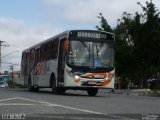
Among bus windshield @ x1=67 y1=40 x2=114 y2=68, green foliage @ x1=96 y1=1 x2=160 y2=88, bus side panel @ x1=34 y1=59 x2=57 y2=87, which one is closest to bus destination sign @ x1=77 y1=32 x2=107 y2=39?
bus windshield @ x1=67 y1=40 x2=114 y2=68

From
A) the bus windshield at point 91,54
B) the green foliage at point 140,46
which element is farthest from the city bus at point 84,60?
the green foliage at point 140,46

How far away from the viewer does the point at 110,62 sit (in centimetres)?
2800

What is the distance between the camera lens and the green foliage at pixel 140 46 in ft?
164

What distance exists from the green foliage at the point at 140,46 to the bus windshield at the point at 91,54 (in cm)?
2198

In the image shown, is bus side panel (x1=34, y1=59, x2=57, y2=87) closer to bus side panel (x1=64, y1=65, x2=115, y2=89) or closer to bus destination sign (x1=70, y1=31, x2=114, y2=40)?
bus side panel (x1=64, y1=65, x2=115, y2=89)

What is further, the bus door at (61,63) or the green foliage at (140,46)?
the green foliage at (140,46)

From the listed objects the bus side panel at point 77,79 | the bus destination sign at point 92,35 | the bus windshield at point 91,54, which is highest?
the bus destination sign at point 92,35

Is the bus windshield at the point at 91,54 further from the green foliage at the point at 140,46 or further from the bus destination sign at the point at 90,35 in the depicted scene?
the green foliage at the point at 140,46

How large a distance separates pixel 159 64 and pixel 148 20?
453 cm

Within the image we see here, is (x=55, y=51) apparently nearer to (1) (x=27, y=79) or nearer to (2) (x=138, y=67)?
(1) (x=27, y=79)

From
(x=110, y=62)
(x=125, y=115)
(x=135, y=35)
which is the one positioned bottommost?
→ (x=125, y=115)

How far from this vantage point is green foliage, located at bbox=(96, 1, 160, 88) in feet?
164

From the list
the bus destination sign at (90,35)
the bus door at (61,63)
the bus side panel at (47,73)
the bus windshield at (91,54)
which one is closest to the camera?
the bus windshield at (91,54)

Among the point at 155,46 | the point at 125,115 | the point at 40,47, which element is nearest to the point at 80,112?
the point at 125,115
